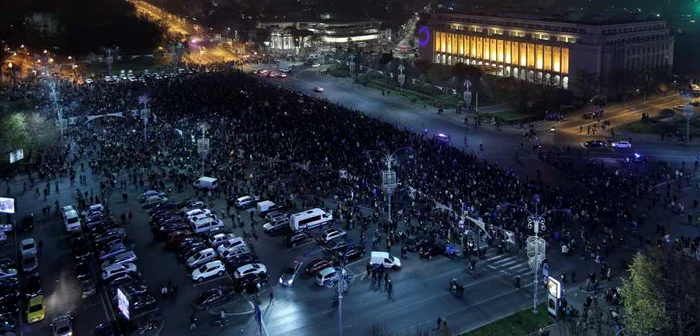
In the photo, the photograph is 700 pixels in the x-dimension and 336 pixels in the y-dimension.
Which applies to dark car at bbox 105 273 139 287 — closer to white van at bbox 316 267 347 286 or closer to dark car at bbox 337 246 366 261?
white van at bbox 316 267 347 286

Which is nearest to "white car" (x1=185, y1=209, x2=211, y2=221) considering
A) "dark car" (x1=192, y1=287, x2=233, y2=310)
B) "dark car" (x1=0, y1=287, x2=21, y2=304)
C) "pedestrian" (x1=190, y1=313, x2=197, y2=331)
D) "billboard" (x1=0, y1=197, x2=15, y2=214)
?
"dark car" (x1=192, y1=287, x2=233, y2=310)

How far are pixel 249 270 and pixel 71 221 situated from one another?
1161 cm

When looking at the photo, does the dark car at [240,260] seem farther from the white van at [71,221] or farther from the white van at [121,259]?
the white van at [71,221]

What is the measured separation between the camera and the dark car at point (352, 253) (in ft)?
92.5

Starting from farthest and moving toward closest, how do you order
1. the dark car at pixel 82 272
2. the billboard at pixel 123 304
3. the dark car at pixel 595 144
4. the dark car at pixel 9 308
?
the dark car at pixel 595 144, the dark car at pixel 82 272, the dark car at pixel 9 308, the billboard at pixel 123 304

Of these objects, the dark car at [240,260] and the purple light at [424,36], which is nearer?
the dark car at [240,260]

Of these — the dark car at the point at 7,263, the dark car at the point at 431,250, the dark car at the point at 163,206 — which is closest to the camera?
the dark car at the point at 7,263

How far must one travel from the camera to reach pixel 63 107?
58312mm

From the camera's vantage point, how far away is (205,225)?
31891mm

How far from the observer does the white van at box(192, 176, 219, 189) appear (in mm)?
38231

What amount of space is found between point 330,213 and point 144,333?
12.8 meters

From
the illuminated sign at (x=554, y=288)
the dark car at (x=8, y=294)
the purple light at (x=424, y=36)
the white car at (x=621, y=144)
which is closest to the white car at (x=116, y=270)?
the dark car at (x=8, y=294)

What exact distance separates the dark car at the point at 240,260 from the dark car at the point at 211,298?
2.04 meters

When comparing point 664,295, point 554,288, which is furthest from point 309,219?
point 664,295
